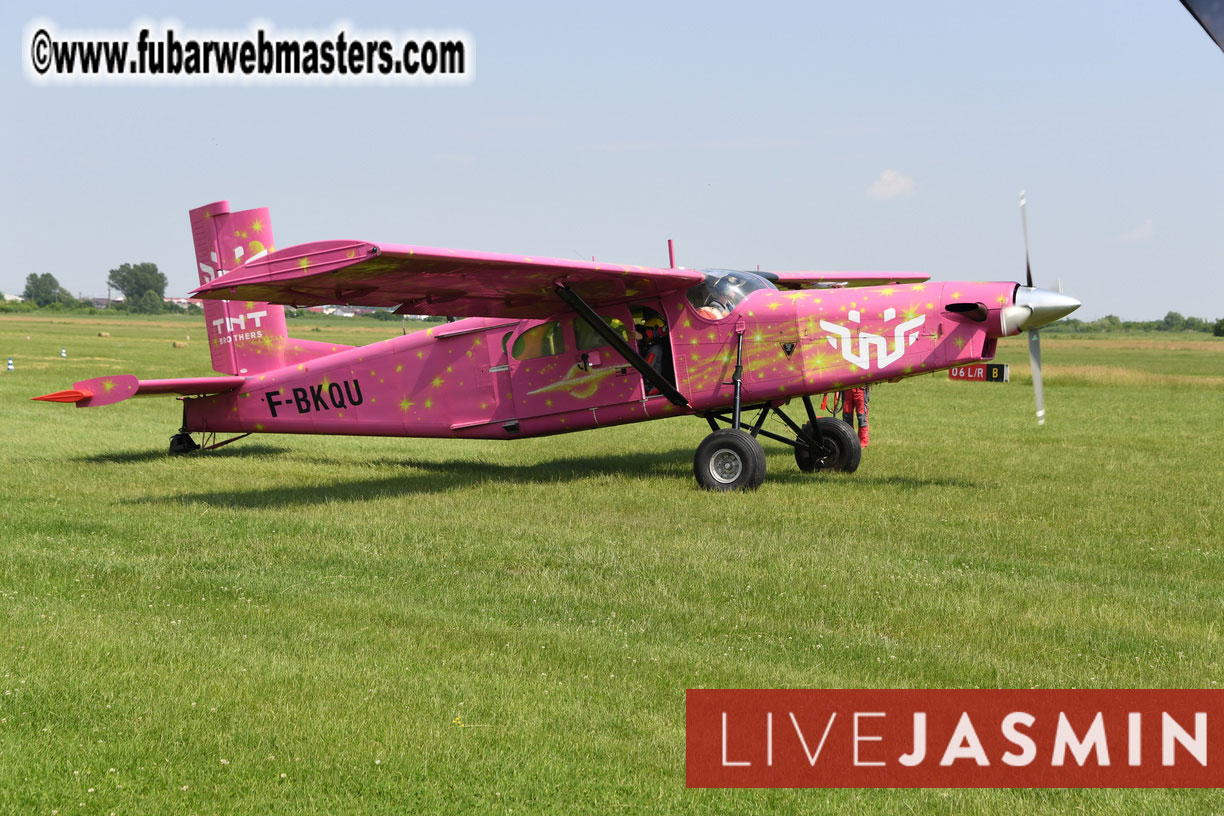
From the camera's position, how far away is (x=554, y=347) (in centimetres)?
1488

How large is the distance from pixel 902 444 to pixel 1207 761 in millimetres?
13777

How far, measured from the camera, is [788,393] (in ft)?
45.3

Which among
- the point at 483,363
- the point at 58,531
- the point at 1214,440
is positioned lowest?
the point at 1214,440

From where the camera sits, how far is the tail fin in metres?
16.7

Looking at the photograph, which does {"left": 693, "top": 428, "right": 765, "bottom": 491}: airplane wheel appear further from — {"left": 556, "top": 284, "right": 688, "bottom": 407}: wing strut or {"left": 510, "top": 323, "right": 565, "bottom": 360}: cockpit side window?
{"left": 510, "top": 323, "right": 565, "bottom": 360}: cockpit side window

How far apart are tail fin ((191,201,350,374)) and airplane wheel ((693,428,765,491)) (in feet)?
20.8

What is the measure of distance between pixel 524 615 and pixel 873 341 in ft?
23.4

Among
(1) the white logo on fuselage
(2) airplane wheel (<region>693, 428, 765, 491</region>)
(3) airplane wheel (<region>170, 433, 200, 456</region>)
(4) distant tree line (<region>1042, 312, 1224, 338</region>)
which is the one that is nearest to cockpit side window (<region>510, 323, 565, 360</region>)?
(2) airplane wheel (<region>693, 428, 765, 491</region>)

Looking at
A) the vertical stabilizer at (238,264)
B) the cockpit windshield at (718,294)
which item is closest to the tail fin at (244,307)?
the vertical stabilizer at (238,264)

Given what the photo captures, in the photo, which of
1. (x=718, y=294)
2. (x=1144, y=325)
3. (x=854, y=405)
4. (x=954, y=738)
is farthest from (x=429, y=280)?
(x=1144, y=325)

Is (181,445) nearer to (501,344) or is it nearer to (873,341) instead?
(501,344)

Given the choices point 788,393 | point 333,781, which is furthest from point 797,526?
point 333,781

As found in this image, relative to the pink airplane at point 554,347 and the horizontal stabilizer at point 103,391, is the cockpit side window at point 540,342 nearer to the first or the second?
the pink airplane at point 554,347

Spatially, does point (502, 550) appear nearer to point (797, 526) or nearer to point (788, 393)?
point (797, 526)
